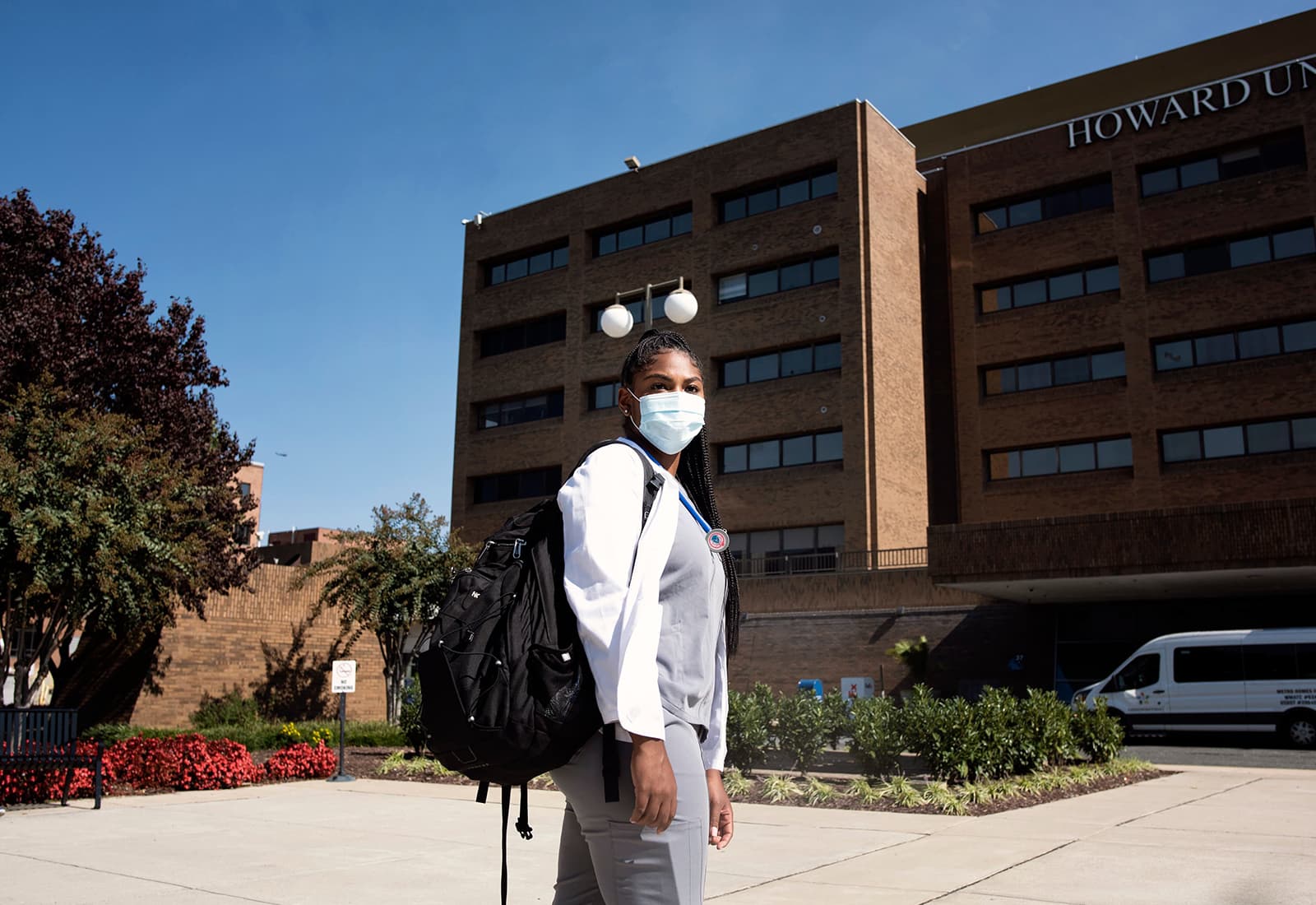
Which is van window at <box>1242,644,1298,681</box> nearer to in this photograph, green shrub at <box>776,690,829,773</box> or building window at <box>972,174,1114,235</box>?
green shrub at <box>776,690,829,773</box>

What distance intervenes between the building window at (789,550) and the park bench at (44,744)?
26.2 meters

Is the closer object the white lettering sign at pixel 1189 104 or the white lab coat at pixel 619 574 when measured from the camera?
the white lab coat at pixel 619 574

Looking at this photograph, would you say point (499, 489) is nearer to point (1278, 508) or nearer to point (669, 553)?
point (1278, 508)

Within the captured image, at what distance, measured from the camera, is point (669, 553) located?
279 cm

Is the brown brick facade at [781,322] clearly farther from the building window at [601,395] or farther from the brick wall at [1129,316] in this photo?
the brick wall at [1129,316]

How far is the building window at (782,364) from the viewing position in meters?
38.1

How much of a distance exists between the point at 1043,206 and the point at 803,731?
29609 millimetres

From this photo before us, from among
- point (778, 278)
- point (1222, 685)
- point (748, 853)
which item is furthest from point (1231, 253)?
point (748, 853)

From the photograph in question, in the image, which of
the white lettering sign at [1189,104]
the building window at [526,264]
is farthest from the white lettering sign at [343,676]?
the building window at [526,264]

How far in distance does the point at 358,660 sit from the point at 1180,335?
1057 inches

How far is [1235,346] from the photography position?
34.1 metres

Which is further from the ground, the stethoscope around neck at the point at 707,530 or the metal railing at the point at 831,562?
the metal railing at the point at 831,562

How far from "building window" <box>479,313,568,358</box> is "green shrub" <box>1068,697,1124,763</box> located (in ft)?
107

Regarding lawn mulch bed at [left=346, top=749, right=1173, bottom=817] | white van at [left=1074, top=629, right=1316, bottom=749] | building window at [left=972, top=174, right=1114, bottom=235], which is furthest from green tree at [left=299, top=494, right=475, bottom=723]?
building window at [left=972, top=174, right=1114, bottom=235]
